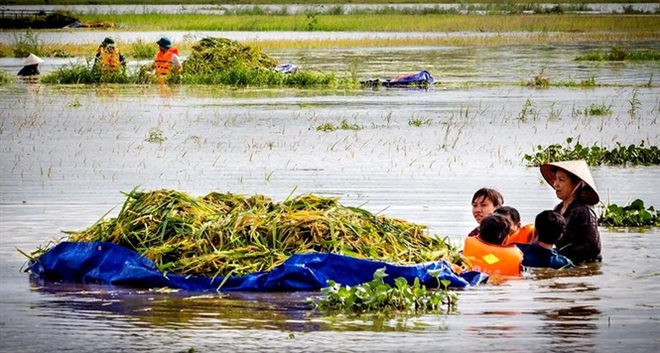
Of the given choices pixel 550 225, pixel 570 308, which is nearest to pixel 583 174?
pixel 550 225

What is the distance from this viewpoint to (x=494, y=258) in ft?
34.5

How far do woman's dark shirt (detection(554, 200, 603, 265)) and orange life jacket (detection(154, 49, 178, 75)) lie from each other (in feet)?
68.6

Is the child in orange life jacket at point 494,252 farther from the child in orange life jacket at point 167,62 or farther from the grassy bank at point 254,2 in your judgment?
the grassy bank at point 254,2

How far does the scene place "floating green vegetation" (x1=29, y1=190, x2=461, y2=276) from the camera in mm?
10172

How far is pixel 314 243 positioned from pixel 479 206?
1518 mm

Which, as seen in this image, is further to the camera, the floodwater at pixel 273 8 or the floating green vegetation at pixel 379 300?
the floodwater at pixel 273 8

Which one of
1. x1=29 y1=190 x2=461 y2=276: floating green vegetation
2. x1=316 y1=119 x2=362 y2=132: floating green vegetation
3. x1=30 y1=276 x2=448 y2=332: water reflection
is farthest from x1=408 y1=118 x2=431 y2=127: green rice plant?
x1=30 y1=276 x2=448 y2=332: water reflection

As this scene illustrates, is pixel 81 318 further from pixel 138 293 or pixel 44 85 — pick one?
pixel 44 85

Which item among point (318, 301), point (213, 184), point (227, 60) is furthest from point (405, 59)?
point (318, 301)

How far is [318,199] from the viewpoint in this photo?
1084 centimetres

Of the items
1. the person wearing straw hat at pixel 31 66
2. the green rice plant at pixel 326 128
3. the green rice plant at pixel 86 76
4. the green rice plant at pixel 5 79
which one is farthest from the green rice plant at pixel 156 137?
the person wearing straw hat at pixel 31 66

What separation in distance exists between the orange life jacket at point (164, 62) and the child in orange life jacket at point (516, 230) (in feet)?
68.1

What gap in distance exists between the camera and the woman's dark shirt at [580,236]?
1097cm

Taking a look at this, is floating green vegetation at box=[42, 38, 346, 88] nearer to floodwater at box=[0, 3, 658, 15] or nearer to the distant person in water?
the distant person in water
